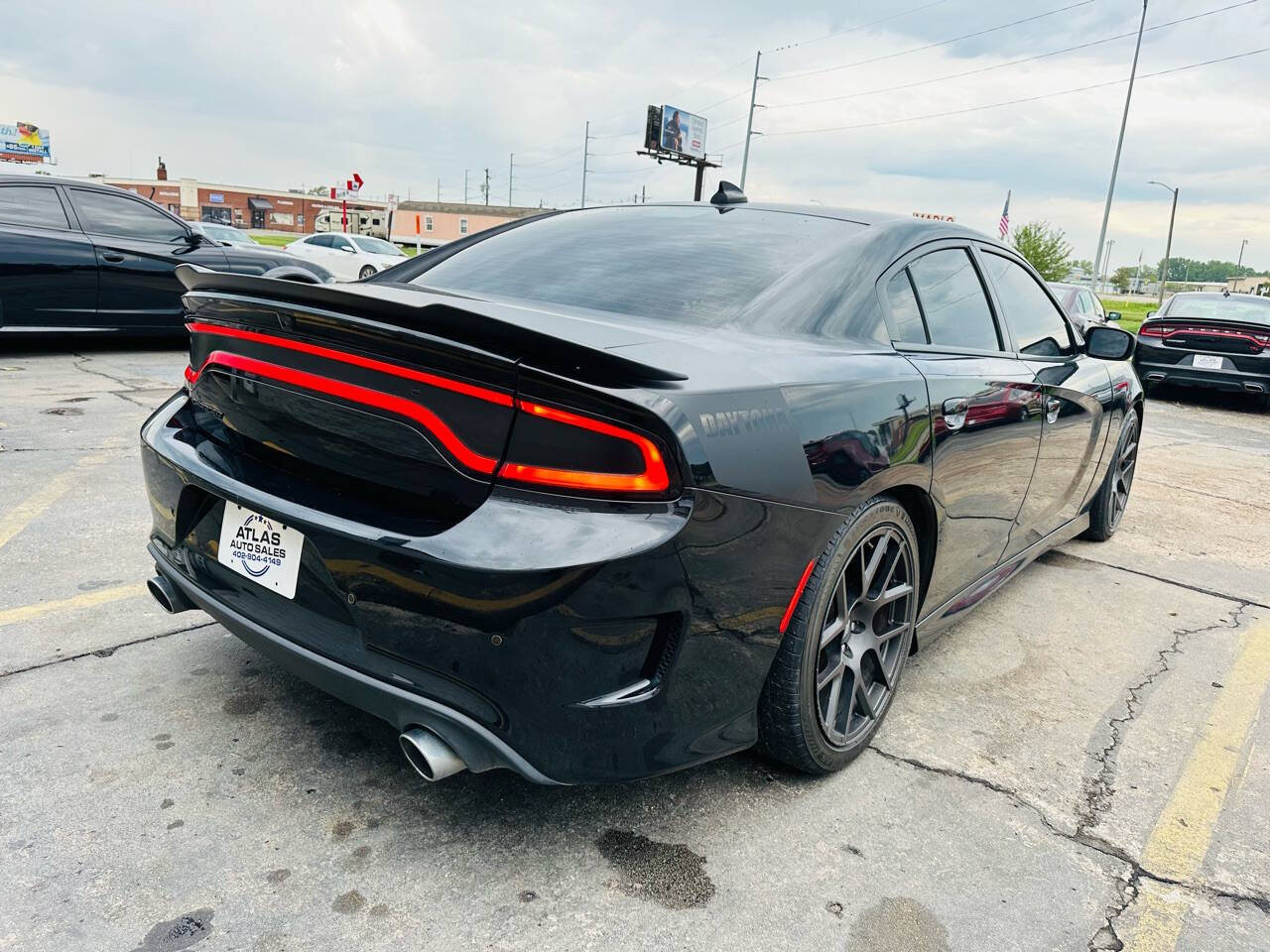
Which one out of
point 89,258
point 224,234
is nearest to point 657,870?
point 89,258

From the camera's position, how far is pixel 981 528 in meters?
2.89

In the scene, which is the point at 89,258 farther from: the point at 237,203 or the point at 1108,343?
the point at 237,203

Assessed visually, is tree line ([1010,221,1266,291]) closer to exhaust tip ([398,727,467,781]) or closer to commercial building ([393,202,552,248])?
exhaust tip ([398,727,467,781])

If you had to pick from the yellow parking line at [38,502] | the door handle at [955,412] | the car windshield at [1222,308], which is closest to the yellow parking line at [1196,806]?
the door handle at [955,412]

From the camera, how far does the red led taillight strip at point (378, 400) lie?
172 centimetres

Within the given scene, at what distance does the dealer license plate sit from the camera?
6.28 feet

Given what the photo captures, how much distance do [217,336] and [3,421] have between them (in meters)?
4.26

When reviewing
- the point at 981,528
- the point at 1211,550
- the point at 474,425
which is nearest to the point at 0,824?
the point at 474,425

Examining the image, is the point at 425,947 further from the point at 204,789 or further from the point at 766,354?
the point at 766,354

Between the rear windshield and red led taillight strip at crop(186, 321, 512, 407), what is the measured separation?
62cm

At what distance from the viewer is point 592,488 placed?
167 cm

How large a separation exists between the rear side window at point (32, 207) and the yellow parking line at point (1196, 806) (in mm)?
8437

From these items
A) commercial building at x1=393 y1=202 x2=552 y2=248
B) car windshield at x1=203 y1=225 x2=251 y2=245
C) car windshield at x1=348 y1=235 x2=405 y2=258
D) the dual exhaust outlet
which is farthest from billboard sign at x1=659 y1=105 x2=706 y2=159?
the dual exhaust outlet

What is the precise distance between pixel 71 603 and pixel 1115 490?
4684 millimetres
